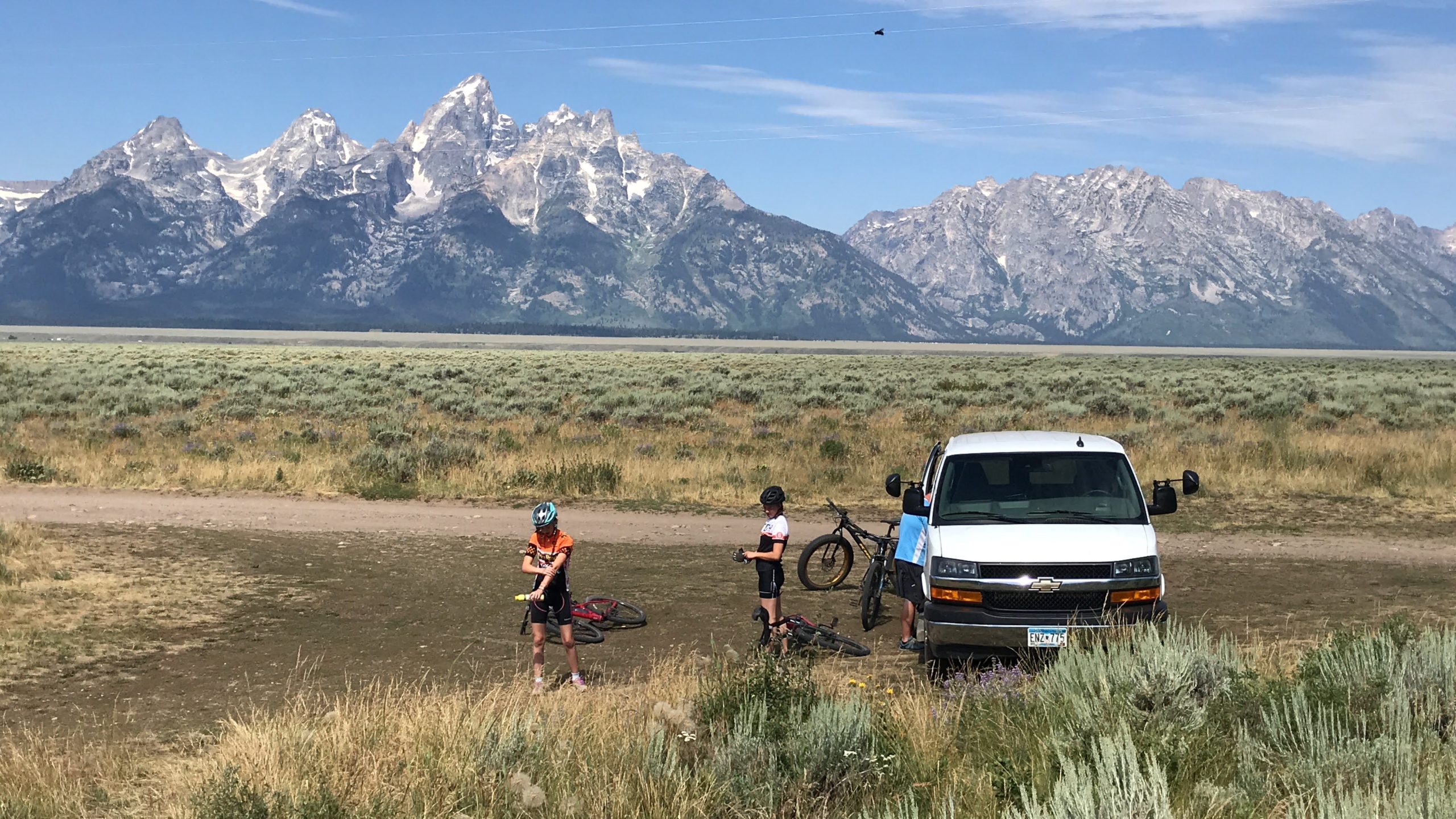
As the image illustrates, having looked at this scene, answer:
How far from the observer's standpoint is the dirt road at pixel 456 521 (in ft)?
53.0

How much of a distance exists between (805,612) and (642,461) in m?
10.9

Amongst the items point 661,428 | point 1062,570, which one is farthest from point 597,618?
point 661,428

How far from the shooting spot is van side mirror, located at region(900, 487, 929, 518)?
9969mm

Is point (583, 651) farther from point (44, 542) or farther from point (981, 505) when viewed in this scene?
point (44, 542)

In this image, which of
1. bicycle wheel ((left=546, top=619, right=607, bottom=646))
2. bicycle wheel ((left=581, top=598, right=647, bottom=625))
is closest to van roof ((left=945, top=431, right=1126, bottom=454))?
bicycle wheel ((left=581, top=598, right=647, bottom=625))

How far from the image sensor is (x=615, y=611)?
39.1 feet

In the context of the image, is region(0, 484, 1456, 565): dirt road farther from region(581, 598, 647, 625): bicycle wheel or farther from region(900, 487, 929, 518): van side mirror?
region(900, 487, 929, 518): van side mirror

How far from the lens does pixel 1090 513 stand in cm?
960

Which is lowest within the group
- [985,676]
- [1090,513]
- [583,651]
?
[583,651]

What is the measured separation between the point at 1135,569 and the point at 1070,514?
91 cm

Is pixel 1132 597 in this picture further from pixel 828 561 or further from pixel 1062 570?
pixel 828 561

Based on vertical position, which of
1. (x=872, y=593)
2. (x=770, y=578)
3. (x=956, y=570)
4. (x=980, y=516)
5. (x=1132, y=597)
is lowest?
(x=872, y=593)

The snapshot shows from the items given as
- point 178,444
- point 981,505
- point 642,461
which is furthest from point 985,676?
point 178,444

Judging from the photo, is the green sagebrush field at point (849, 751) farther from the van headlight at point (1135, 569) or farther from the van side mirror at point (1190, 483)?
the van side mirror at point (1190, 483)
